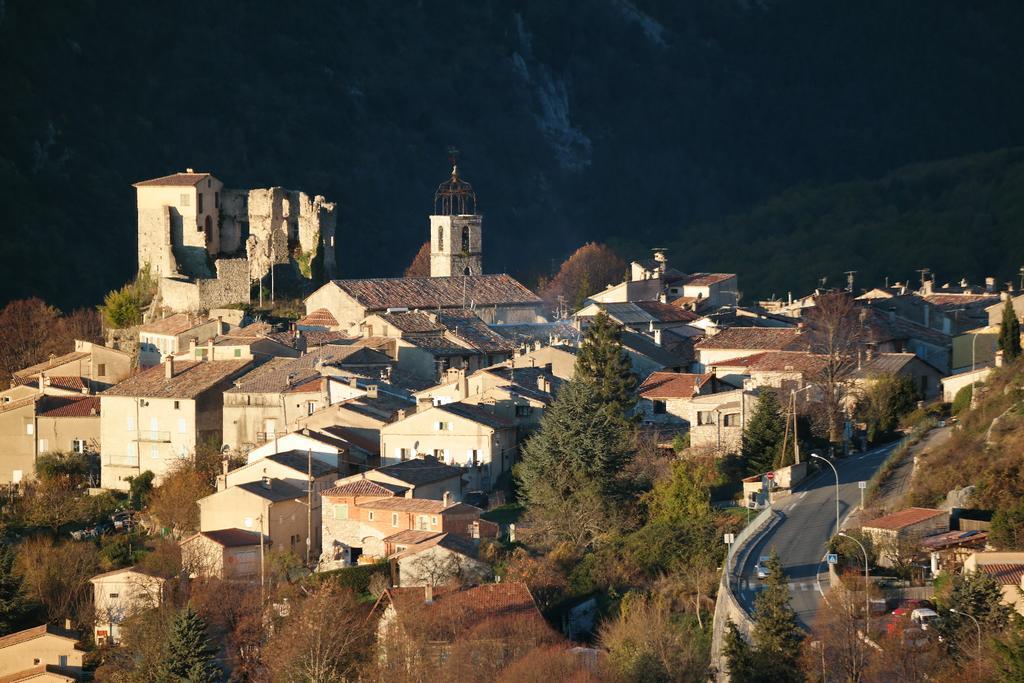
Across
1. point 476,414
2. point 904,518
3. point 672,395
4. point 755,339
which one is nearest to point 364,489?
point 476,414

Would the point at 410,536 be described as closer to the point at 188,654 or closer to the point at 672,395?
the point at 188,654

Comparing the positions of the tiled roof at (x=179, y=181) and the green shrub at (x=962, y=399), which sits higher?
the tiled roof at (x=179, y=181)

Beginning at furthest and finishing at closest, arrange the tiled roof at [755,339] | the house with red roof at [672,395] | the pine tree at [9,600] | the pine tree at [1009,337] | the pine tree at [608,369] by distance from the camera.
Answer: the tiled roof at [755,339] < the house with red roof at [672,395] < the pine tree at [608,369] < the pine tree at [1009,337] < the pine tree at [9,600]

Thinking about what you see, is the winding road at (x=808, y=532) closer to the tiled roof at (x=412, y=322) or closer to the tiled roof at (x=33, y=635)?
the tiled roof at (x=33, y=635)

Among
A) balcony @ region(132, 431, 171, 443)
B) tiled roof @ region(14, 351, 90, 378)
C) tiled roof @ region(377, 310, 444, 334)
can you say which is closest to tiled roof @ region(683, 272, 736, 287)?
tiled roof @ region(377, 310, 444, 334)

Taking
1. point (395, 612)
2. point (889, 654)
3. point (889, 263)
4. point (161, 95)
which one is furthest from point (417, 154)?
point (889, 654)

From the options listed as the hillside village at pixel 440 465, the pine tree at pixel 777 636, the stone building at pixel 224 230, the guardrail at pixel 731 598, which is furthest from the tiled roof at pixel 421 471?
the stone building at pixel 224 230
